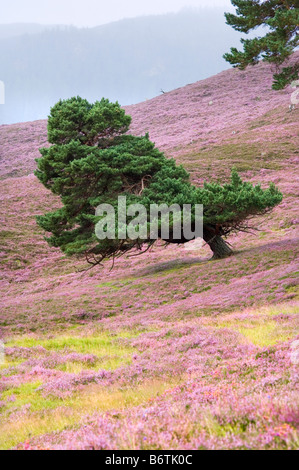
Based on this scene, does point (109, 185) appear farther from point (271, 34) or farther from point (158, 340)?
point (158, 340)

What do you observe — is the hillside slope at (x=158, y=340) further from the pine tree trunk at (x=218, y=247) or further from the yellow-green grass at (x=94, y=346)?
the pine tree trunk at (x=218, y=247)

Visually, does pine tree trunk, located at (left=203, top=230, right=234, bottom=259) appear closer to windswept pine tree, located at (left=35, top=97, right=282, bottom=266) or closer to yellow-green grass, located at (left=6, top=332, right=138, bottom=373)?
windswept pine tree, located at (left=35, top=97, right=282, bottom=266)

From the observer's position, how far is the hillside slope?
14.2 ft

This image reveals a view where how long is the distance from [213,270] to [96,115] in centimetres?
1202

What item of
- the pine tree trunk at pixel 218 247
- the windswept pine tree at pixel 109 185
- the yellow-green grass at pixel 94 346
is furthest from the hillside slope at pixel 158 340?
the windswept pine tree at pixel 109 185

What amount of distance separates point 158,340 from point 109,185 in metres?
13.3

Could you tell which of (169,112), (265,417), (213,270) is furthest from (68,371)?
(169,112)

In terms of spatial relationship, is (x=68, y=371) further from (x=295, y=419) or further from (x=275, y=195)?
(x=275, y=195)

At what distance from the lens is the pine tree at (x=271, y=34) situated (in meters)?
17.1

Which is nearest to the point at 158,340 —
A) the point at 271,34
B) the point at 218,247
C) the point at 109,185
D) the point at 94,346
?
the point at 94,346

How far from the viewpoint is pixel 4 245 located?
40.6 m

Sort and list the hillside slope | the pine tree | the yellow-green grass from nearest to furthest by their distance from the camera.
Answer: the hillside slope < the yellow-green grass < the pine tree

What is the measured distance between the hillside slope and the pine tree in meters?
9.94

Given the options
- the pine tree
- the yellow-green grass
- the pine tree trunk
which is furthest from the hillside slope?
the pine tree
